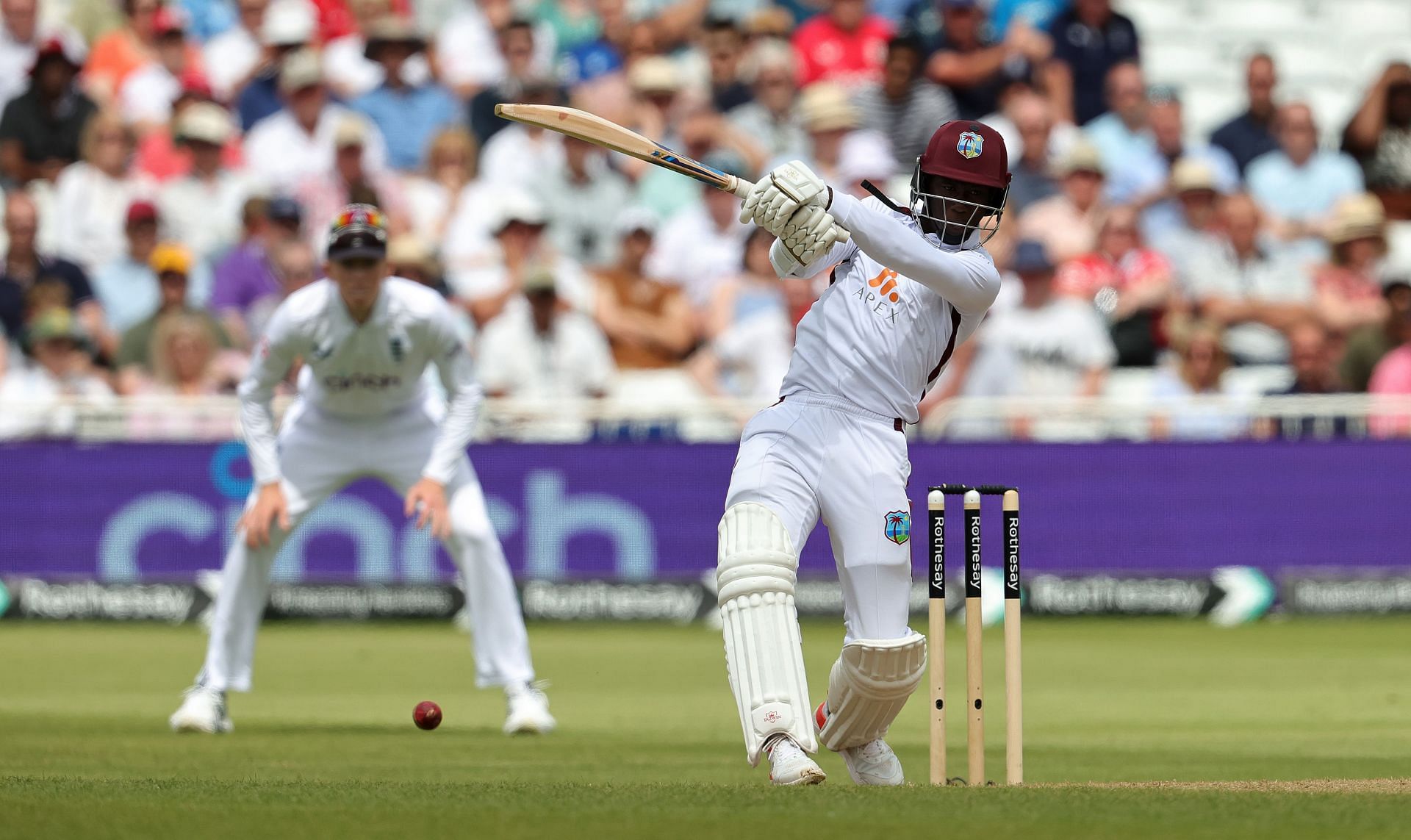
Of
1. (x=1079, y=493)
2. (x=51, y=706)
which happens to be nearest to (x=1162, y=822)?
(x=51, y=706)

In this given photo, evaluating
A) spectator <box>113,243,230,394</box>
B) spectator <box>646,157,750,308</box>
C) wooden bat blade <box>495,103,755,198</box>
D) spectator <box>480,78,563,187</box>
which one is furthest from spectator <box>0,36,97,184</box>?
wooden bat blade <box>495,103,755,198</box>

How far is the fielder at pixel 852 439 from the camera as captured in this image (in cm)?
599

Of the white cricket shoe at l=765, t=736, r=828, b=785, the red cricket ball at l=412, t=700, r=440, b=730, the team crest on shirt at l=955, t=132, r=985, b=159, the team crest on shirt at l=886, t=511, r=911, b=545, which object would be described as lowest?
the white cricket shoe at l=765, t=736, r=828, b=785

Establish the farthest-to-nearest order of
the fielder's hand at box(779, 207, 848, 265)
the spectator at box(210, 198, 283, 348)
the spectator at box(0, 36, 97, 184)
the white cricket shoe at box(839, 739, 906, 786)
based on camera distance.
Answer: the spectator at box(0, 36, 97, 184) < the spectator at box(210, 198, 283, 348) < the white cricket shoe at box(839, 739, 906, 786) < the fielder's hand at box(779, 207, 848, 265)

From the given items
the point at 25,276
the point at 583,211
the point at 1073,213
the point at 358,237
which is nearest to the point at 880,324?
the point at 358,237

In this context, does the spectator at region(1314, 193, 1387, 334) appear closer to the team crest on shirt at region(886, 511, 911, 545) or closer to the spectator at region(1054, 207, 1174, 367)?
the spectator at region(1054, 207, 1174, 367)

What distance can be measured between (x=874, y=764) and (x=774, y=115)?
9.87 meters

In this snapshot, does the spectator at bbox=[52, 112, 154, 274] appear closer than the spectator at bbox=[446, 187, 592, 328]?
No

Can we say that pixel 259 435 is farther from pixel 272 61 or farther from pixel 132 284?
pixel 272 61

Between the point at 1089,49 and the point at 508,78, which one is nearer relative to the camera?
the point at 508,78

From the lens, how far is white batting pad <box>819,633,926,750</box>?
20.7ft

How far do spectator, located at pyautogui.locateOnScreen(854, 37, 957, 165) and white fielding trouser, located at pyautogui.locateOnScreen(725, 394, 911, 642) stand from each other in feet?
31.2

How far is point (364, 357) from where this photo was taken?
8656 millimetres

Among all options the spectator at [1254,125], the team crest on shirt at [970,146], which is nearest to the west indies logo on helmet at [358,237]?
the team crest on shirt at [970,146]
